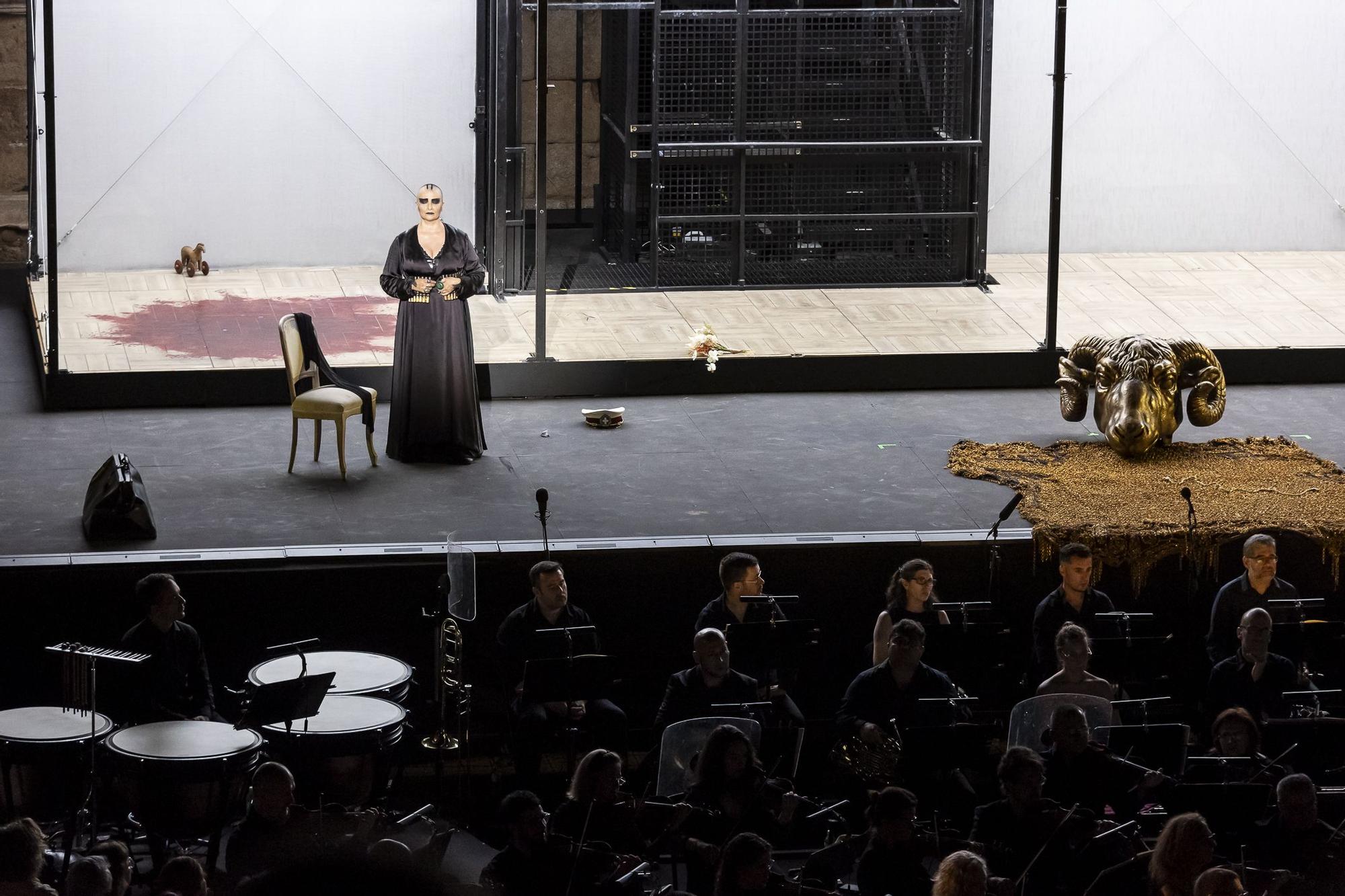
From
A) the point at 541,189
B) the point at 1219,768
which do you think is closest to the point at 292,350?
the point at 541,189

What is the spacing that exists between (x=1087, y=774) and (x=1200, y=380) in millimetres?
3959

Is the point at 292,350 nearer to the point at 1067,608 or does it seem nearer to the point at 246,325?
the point at 246,325

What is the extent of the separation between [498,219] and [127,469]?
13.2 ft

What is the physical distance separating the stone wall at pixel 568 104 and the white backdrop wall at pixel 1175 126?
8.95 ft

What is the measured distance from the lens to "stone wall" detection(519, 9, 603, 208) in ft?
44.7

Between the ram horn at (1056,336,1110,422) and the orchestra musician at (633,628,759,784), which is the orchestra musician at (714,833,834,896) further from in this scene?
the ram horn at (1056,336,1110,422)

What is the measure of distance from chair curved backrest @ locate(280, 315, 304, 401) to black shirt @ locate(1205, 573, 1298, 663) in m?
4.51

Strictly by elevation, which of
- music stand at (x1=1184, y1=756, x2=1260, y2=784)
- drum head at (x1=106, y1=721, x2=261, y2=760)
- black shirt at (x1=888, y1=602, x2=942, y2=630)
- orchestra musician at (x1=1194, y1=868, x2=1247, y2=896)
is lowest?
music stand at (x1=1184, y1=756, x2=1260, y2=784)

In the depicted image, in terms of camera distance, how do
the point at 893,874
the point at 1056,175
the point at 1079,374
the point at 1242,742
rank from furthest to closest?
the point at 1056,175, the point at 1079,374, the point at 1242,742, the point at 893,874

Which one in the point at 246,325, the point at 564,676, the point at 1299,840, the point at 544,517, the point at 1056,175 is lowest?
the point at 1299,840

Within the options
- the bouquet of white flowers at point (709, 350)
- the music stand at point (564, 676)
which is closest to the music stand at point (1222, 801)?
the music stand at point (564, 676)

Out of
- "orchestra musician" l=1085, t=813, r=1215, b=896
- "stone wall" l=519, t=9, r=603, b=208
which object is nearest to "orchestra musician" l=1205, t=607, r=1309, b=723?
"orchestra musician" l=1085, t=813, r=1215, b=896

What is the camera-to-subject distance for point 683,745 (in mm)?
6914

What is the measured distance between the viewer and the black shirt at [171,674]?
7.39 meters
